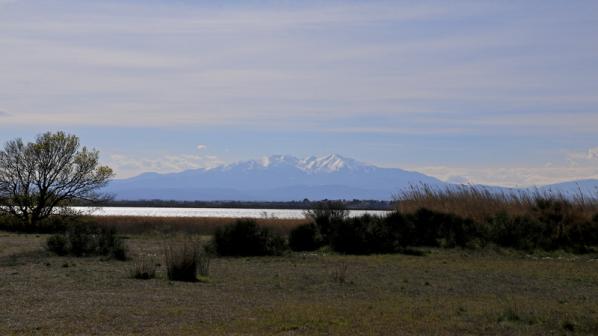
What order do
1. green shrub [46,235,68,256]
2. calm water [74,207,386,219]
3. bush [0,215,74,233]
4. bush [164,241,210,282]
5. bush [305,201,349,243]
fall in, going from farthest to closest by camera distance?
calm water [74,207,386,219] → bush [0,215,74,233] → bush [305,201,349,243] → green shrub [46,235,68,256] → bush [164,241,210,282]

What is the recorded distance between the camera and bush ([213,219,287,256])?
111 feet

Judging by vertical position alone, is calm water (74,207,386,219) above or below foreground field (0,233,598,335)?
above

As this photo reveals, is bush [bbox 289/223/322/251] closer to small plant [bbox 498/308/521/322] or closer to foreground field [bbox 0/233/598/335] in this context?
foreground field [bbox 0/233/598/335]

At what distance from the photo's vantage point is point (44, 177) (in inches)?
2287

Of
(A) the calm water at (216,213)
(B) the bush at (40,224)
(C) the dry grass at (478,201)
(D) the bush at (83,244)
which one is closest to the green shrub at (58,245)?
(D) the bush at (83,244)

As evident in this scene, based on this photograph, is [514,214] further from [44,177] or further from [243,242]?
[44,177]

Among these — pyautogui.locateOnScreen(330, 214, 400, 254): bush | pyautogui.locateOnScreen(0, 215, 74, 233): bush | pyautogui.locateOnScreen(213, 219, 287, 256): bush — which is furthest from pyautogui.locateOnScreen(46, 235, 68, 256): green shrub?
pyautogui.locateOnScreen(0, 215, 74, 233): bush

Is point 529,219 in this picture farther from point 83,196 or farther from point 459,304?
point 83,196

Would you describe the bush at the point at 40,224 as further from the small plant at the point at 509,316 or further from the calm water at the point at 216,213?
the small plant at the point at 509,316

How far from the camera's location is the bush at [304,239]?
122 feet

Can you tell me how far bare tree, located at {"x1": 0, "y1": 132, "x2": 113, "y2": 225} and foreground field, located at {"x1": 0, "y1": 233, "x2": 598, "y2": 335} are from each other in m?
28.2

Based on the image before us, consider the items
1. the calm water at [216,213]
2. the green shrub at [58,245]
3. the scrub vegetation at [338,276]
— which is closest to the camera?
the scrub vegetation at [338,276]

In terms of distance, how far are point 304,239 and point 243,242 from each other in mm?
4394

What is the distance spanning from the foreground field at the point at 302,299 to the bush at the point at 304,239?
6850 millimetres
